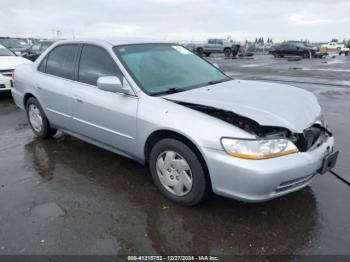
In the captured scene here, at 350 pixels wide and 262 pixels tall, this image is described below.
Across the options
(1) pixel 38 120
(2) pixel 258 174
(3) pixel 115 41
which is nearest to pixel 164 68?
(3) pixel 115 41

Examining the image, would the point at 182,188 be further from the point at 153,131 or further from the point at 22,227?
the point at 22,227

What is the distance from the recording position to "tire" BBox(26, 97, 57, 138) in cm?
503

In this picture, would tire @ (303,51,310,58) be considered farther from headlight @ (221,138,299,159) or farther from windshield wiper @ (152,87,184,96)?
headlight @ (221,138,299,159)

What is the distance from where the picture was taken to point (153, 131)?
128 inches

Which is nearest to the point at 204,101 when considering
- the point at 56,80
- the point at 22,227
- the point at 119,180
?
the point at 119,180

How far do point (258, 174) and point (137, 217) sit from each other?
122cm

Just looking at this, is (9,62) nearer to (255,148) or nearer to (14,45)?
(255,148)

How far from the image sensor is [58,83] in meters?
4.45

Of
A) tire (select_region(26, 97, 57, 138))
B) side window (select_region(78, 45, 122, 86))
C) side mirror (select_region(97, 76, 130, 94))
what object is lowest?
tire (select_region(26, 97, 57, 138))

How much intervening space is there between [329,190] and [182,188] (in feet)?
5.43

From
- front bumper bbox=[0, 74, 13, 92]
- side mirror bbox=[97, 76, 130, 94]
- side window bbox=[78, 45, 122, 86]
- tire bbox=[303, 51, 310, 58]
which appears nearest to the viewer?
side mirror bbox=[97, 76, 130, 94]

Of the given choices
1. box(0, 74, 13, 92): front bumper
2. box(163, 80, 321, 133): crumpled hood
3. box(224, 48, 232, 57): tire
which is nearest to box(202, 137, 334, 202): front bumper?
box(163, 80, 321, 133): crumpled hood

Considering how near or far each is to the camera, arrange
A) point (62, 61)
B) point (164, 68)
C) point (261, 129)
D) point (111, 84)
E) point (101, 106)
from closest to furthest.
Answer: point (261, 129), point (111, 84), point (101, 106), point (164, 68), point (62, 61)

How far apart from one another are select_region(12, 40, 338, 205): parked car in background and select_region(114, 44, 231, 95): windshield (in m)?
0.01
